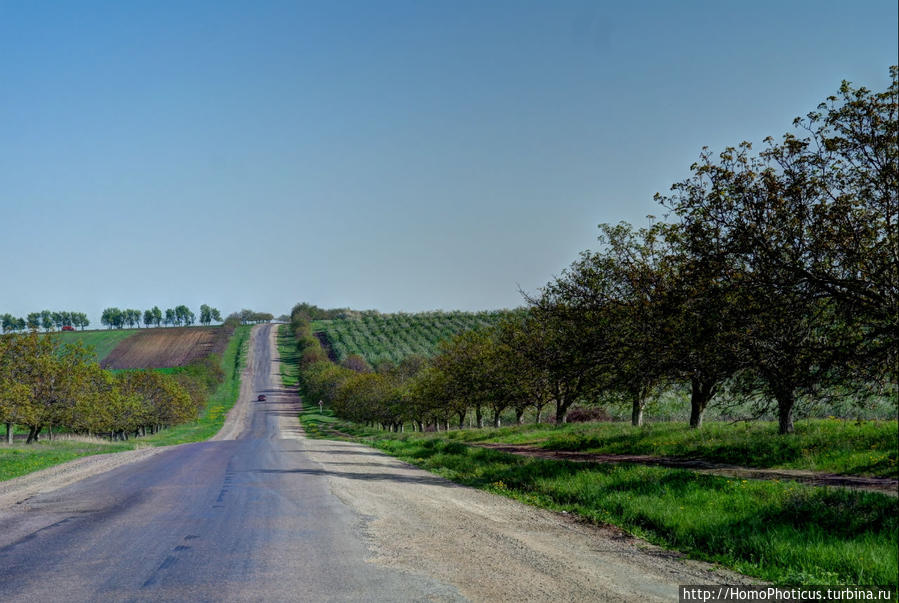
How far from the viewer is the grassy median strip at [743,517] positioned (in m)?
8.59

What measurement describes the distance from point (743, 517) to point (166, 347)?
166 m

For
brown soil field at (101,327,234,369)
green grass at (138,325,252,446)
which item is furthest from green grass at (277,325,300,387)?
brown soil field at (101,327,234,369)

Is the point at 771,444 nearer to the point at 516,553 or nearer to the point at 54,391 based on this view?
the point at 516,553

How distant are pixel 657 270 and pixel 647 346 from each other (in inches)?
170

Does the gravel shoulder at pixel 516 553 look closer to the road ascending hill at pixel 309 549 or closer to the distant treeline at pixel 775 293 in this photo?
the road ascending hill at pixel 309 549

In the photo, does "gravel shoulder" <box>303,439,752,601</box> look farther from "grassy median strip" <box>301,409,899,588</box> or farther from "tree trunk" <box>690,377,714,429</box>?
"tree trunk" <box>690,377,714,429</box>

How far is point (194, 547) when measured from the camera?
373 inches

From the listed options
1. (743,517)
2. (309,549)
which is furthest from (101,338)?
(743,517)

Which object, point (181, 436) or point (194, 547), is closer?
point (194, 547)

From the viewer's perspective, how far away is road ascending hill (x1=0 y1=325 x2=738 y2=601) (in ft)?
24.2

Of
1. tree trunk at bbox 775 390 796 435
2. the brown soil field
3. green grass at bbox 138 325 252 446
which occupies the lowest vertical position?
green grass at bbox 138 325 252 446

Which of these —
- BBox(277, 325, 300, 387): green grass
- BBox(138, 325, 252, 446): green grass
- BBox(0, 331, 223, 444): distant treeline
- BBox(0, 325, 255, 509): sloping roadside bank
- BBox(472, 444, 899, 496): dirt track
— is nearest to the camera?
BBox(472, 444, 899, 496): dirt track

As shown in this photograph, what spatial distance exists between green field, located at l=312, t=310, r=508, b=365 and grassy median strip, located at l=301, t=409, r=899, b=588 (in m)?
117

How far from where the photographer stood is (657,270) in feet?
84.5
